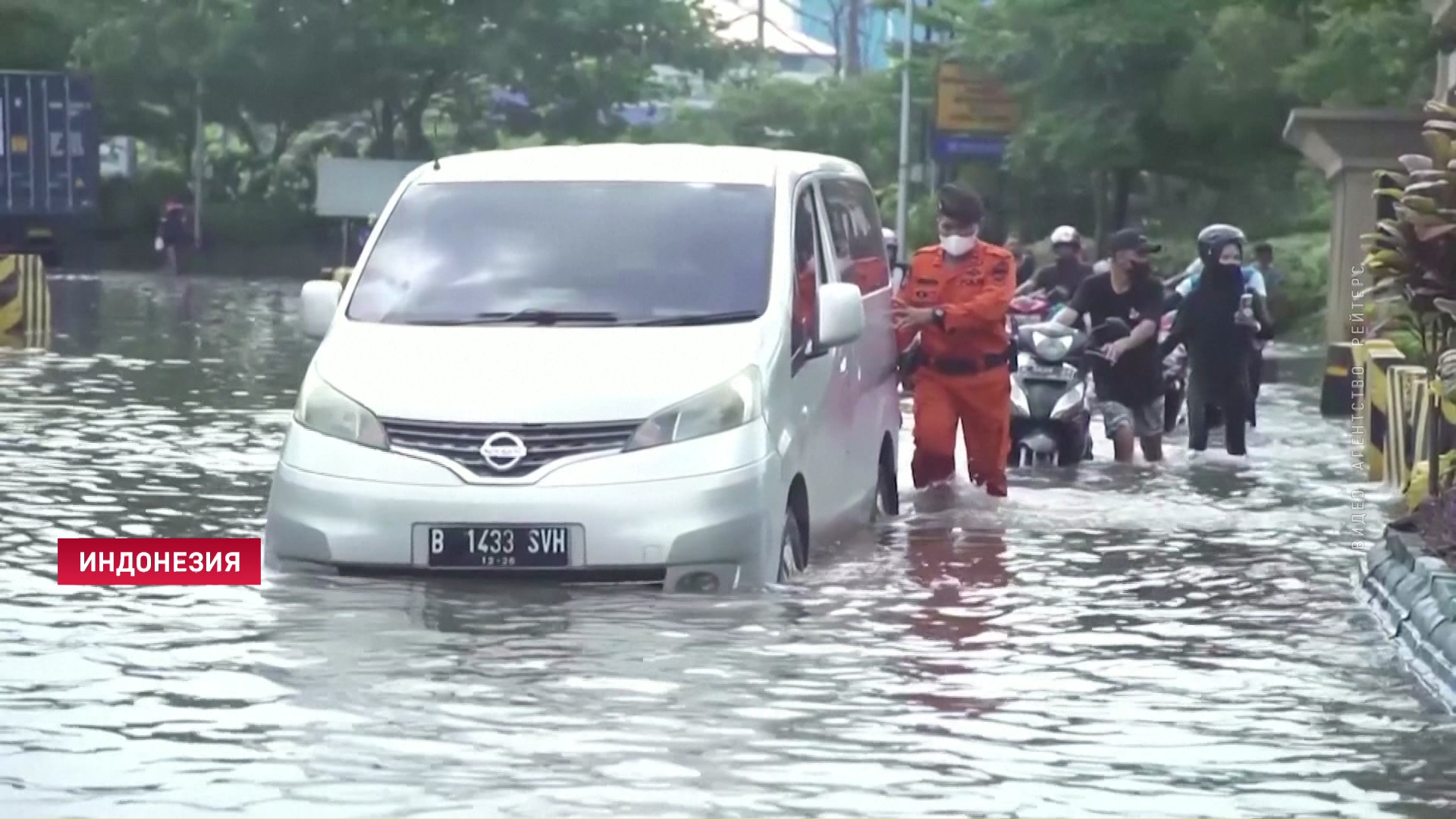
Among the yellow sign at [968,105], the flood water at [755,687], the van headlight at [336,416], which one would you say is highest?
the yellow sign at [968,105]

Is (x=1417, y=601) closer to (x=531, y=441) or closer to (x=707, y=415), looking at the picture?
(x=707, y=415)

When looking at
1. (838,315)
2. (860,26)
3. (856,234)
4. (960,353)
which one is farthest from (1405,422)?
(860,26)

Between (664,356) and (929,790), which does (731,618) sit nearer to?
(664,356)

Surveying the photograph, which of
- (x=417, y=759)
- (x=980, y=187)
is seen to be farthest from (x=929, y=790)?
(x=980, y=187)

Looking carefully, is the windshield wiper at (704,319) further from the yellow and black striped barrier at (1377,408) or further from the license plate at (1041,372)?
the license plate at (1041,372)

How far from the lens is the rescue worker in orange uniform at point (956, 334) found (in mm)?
14508

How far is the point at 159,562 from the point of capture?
41.0ft

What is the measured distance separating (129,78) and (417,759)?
5967 centimetres

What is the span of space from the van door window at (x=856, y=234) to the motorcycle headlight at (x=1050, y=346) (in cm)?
408

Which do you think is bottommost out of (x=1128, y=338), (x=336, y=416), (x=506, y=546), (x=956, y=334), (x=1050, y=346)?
(x=506, y=546)

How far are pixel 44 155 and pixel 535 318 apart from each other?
43455mm

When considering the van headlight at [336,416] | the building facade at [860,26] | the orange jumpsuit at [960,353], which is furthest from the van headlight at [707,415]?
the building facade at [860,26]

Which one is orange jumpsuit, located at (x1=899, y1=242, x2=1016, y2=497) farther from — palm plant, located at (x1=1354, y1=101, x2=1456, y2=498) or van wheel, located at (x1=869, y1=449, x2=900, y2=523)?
palm plant, located at (x1=1354, y1=101, x2=1456, y2=498)

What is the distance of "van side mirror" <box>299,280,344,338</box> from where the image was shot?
11.5 m
